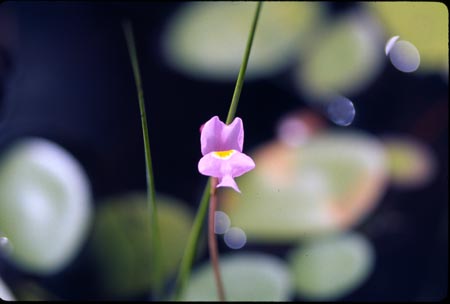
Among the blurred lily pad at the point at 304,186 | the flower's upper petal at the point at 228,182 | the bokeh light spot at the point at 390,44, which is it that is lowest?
the flower's upper petal at the point at 228,182

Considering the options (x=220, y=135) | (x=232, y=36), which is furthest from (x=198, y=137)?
(x=220, y=135)

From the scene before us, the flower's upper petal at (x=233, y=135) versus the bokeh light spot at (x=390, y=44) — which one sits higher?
the bokeh light spot at (x=390, y=44)

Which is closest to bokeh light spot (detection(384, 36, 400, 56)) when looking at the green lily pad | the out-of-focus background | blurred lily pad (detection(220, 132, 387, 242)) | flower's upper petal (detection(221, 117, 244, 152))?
the out-of-focus background

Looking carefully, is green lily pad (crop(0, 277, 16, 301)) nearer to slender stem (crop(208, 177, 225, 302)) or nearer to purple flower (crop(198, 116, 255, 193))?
slender stem (crop(208, 177, 225, 302))

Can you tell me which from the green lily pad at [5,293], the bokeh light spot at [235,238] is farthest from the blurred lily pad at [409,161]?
the green lily pad at [5,293]

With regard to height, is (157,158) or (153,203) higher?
(157,158)

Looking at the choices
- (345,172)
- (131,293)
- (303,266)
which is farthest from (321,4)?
(131,293)

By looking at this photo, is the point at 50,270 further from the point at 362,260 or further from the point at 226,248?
the point at 362,260

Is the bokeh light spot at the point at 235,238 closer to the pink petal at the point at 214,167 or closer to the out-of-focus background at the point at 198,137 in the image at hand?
the out-of-focus background at the point at 198,137
